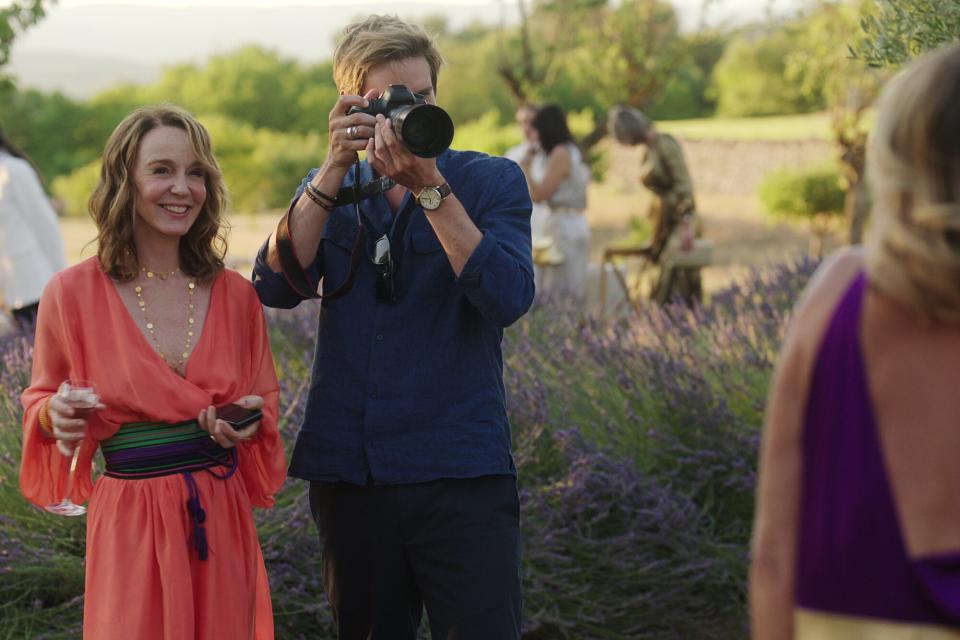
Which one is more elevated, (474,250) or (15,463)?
(474,250)

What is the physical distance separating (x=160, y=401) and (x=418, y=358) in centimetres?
56

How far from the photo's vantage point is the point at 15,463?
4043 mm

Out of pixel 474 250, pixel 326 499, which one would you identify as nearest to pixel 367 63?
pixel 474 250

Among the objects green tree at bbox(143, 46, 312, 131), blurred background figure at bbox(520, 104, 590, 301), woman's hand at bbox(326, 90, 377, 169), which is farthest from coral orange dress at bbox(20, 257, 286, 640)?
green tree at bbox(143, 46, 312, 131)

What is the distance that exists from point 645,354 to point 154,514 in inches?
103

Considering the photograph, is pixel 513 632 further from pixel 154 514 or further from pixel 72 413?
pixel 72 413

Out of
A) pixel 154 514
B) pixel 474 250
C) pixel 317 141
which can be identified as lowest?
pixel 154 514

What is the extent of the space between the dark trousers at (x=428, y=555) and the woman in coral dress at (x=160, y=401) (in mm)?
246

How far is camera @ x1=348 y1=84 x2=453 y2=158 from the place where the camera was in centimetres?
237

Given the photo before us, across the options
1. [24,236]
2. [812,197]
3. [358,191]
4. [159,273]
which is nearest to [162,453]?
[159,273]

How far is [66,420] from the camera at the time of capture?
257 cm

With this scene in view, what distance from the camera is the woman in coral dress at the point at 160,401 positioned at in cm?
266

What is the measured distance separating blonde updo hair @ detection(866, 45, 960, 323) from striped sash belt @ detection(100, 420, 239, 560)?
64.6 inches

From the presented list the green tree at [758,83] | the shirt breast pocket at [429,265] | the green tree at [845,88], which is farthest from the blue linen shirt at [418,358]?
the green tree at [758,83]
